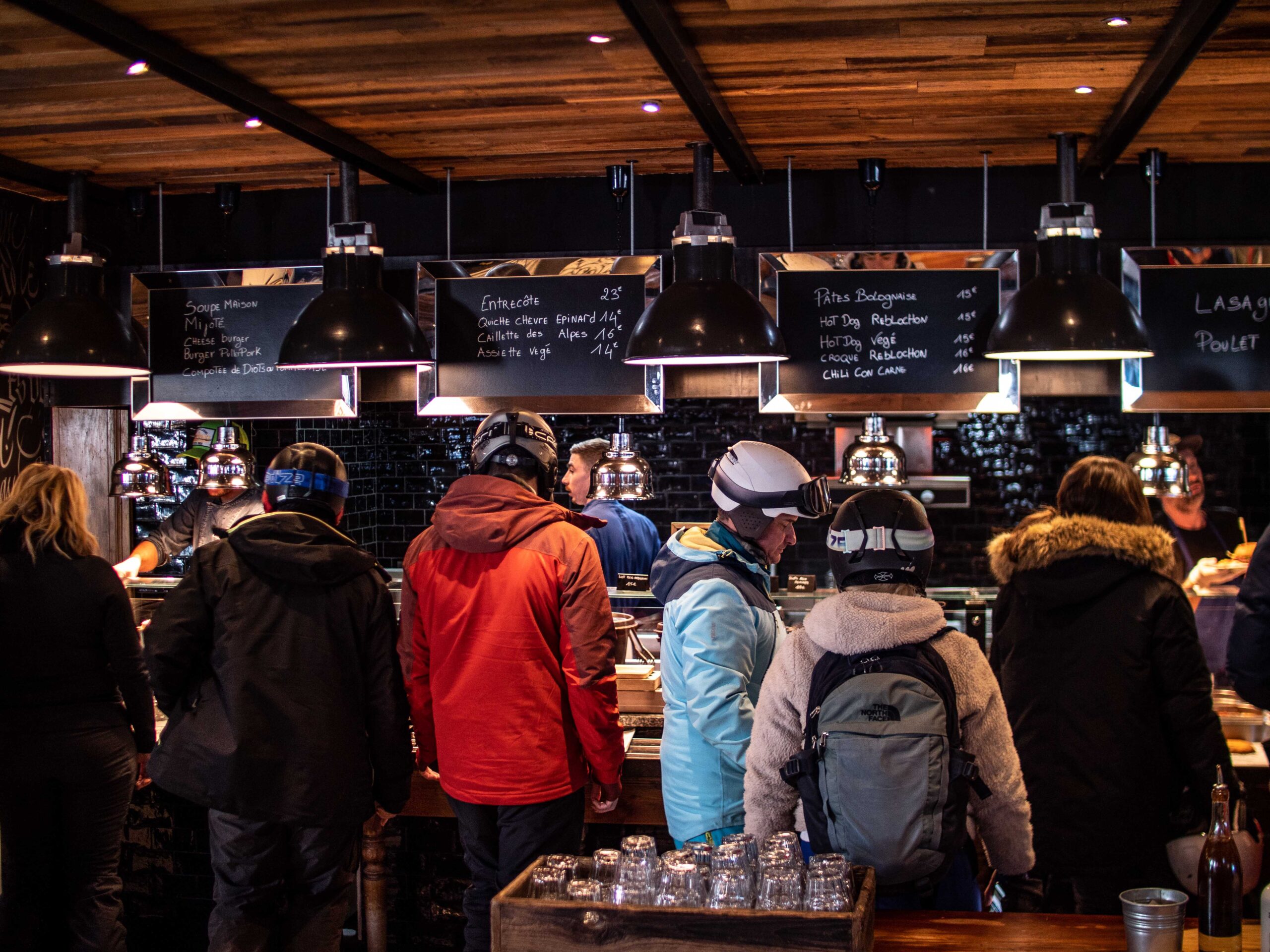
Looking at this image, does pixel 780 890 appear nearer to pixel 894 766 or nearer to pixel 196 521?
pixel 894 766

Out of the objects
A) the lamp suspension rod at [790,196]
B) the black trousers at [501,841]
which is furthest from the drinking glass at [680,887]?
the lamp suspension rod at [790,196]

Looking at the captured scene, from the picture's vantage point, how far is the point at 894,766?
2.20 m

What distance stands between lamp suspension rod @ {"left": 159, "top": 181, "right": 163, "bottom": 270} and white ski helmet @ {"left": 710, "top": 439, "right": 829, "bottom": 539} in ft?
12.0

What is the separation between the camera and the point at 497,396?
5199 millimetres

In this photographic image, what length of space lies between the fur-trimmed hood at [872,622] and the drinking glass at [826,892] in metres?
0.44

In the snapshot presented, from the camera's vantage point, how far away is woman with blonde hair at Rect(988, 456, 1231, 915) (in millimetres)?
3266

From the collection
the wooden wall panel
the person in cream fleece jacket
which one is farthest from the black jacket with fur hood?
the wooden wall panel

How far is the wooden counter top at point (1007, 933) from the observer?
2258mm

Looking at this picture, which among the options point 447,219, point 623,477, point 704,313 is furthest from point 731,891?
point 447,219

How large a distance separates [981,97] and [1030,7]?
0.88 meters

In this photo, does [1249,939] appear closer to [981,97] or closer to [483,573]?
[483,573]

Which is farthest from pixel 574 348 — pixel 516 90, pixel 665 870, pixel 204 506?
pixel 665 870

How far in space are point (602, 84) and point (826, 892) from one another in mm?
2650

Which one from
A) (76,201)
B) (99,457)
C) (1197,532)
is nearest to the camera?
(76,201)
